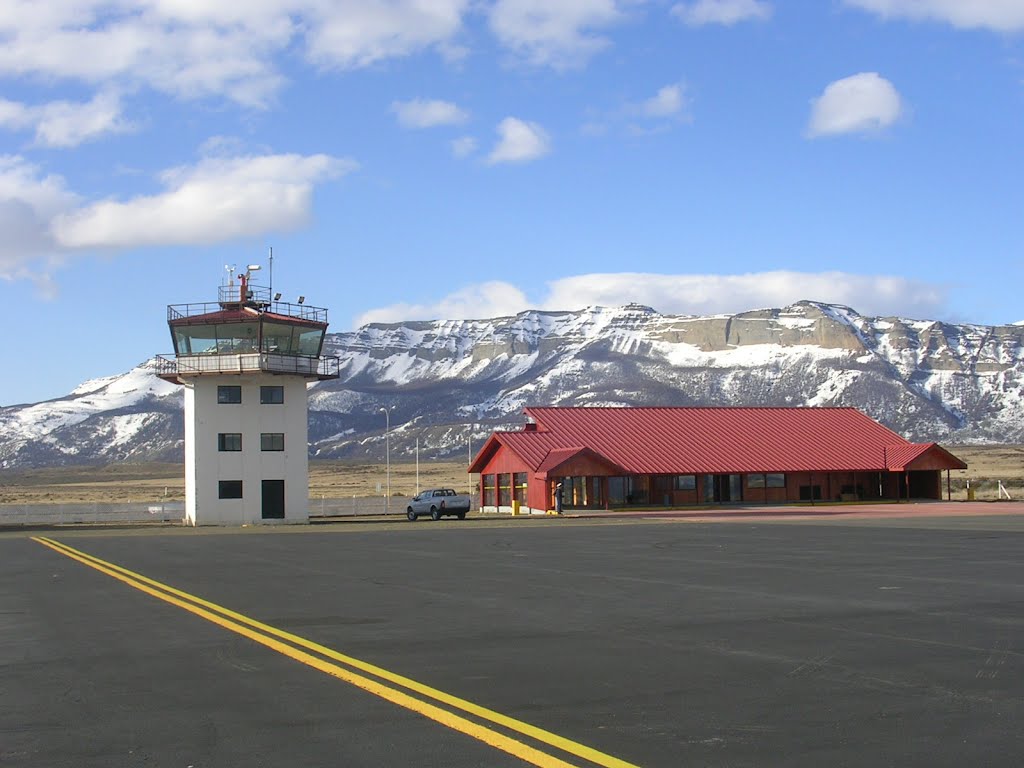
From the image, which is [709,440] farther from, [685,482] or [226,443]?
[226,443]

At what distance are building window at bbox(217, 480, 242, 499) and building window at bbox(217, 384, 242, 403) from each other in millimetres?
4220

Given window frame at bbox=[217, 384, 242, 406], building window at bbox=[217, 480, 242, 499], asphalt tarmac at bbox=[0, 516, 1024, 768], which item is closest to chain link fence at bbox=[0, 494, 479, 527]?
building window at bbox=[217, 480, 242, 499]

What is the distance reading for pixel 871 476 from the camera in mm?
73000

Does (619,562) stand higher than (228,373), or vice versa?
(228,373)

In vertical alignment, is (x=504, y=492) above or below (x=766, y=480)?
below

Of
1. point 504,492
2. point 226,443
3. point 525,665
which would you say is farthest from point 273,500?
point 525,665

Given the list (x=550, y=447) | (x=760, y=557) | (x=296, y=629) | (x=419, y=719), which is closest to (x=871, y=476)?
(x=550, y=447)

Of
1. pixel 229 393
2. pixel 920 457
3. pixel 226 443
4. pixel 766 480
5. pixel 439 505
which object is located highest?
pixel 229 393

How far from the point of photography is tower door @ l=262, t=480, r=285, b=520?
60.7m

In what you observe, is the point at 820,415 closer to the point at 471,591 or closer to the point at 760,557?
the point at 760,557

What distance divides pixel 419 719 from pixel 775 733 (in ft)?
9.02

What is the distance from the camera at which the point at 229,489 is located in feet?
197

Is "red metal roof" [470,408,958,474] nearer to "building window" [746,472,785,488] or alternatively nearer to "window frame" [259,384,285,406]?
"building window" [746,472,785,488]

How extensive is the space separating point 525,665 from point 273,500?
167 feet
